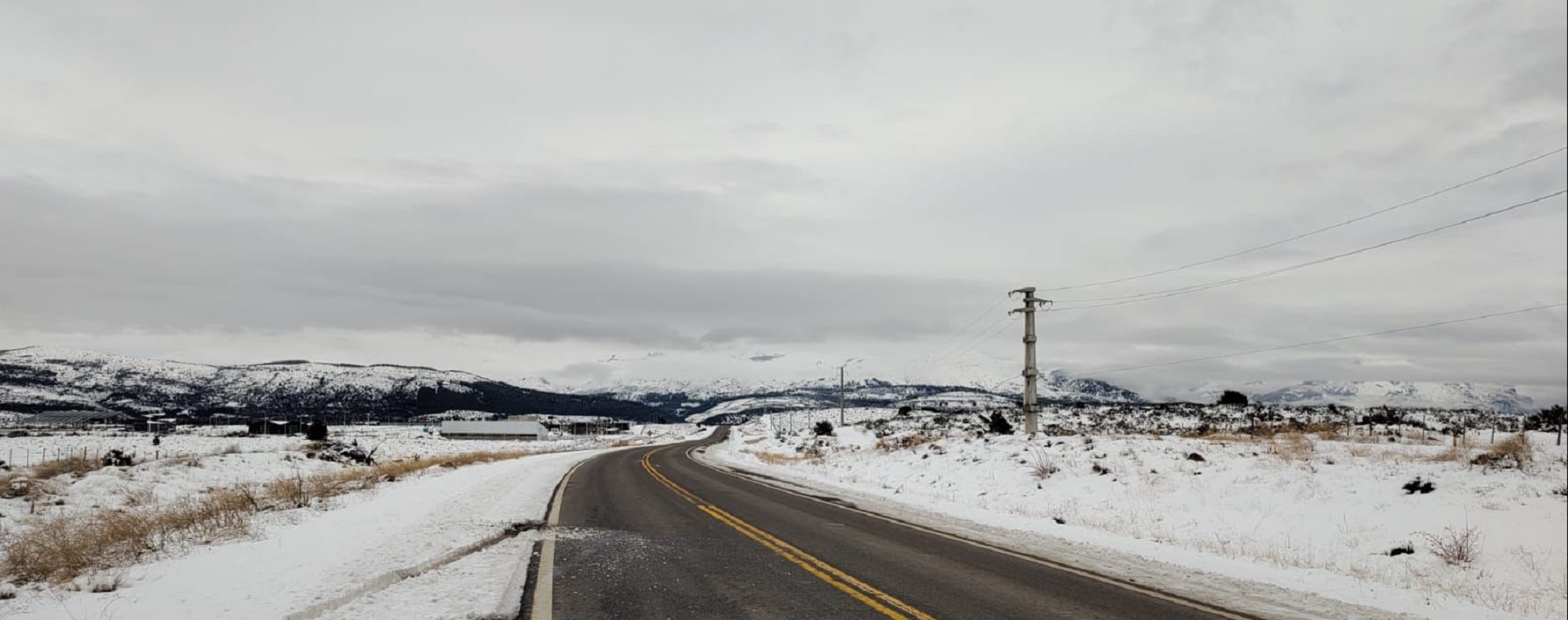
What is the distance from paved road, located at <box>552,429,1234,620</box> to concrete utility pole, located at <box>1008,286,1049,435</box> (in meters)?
20.2

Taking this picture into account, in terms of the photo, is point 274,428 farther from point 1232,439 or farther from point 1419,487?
point 1419,487

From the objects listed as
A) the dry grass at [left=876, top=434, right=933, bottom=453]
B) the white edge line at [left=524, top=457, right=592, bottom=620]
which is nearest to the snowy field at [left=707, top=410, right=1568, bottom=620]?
the white edge line at [left=524, top=457, right=592, bottom=620]

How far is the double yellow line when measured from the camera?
27.0 feet

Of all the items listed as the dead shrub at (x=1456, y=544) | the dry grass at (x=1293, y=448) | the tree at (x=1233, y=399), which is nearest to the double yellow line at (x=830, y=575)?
the dead shrub at (x=1456, y=544)

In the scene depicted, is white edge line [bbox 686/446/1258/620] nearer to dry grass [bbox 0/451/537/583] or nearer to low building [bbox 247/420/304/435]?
dry grass [bbox 0/451/537/583]

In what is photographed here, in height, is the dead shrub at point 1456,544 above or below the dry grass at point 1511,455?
below

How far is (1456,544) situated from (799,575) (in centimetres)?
1277

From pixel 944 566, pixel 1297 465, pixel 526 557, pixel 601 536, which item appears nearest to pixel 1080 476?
pixel 1297 465

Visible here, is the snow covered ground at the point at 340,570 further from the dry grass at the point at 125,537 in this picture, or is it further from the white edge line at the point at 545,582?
the dry grass at the point at 125,537

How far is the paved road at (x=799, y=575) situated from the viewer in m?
8.36

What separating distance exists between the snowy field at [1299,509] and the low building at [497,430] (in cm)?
11743

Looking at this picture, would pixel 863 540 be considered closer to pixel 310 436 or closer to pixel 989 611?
pixel 989 611

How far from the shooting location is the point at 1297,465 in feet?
66.3

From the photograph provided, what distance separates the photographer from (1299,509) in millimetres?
18047
